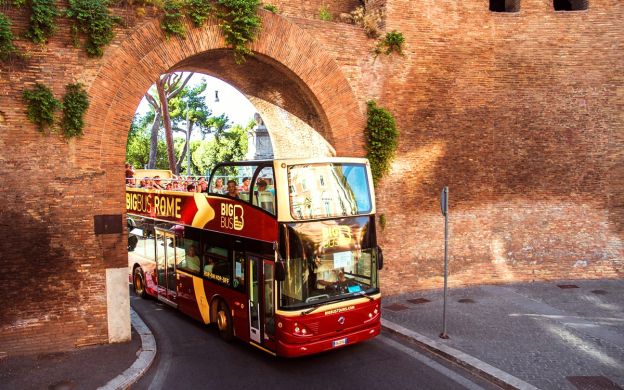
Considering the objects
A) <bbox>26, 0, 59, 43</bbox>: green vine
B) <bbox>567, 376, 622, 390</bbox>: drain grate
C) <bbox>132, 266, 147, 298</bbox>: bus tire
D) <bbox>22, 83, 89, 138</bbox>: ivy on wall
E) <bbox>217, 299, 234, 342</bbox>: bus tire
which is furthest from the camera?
<bbox>132, 266, 147, 298</bbox>: bus tire

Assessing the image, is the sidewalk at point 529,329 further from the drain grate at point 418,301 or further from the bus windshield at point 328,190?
the bus windshield at point 328,190

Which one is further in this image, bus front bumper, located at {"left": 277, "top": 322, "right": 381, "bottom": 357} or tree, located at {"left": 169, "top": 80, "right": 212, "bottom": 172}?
tree, located at {"left": 169, "top": 80, "right": 212, "bottom": 172}

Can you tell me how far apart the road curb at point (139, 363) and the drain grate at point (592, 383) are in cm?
656

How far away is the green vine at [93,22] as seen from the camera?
8.54m

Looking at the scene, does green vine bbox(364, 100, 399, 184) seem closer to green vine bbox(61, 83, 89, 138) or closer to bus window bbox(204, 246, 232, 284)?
bus window bbox(204, 246, 232, 284)

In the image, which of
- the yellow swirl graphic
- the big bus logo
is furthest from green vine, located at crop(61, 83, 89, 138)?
the big bus logo

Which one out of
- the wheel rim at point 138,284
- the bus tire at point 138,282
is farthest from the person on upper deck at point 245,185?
the wheel rim at point 138,284

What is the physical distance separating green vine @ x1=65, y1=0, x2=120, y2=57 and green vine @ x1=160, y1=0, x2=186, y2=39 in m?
1.01

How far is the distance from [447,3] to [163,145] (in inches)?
1460

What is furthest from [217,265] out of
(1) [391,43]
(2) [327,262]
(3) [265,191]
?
(1) [391,43]

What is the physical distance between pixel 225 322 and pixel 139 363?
1.79 meters

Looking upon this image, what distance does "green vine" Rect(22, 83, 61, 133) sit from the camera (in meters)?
8.27

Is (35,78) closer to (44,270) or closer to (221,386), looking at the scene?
(44,270)

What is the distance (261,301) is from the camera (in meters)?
7.99
